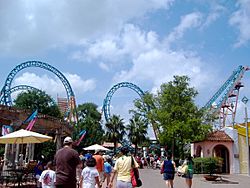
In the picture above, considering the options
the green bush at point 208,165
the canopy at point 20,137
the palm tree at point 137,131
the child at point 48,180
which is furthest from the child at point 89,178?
the palm tree at point 137,131

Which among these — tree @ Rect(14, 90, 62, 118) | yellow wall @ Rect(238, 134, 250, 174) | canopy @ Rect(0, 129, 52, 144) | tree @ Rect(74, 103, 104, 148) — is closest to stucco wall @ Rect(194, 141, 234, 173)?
yellow wall @ Rect(238, 134, 250, 174)

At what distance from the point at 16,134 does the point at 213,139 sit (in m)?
21.5

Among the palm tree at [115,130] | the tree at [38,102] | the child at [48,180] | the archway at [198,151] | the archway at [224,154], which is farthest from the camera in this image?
the tree at [38,102]

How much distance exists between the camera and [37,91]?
212 feet

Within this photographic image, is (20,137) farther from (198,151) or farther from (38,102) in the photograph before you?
(38,102)

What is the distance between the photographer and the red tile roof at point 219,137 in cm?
3161

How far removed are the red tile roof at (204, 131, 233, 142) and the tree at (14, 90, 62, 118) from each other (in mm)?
37314

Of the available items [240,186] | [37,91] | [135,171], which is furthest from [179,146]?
[37,91]

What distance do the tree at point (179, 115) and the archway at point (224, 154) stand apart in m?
2.08

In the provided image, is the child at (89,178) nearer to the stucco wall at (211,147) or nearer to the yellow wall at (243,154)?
the stucco wall at (211,147)

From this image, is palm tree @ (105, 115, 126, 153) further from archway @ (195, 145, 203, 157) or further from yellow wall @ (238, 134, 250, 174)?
yellow wall @ (238, 134, 250, 174)

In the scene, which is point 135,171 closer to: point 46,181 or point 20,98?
point 46,181

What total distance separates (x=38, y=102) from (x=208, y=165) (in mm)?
43488

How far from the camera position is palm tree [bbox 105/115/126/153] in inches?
2265
